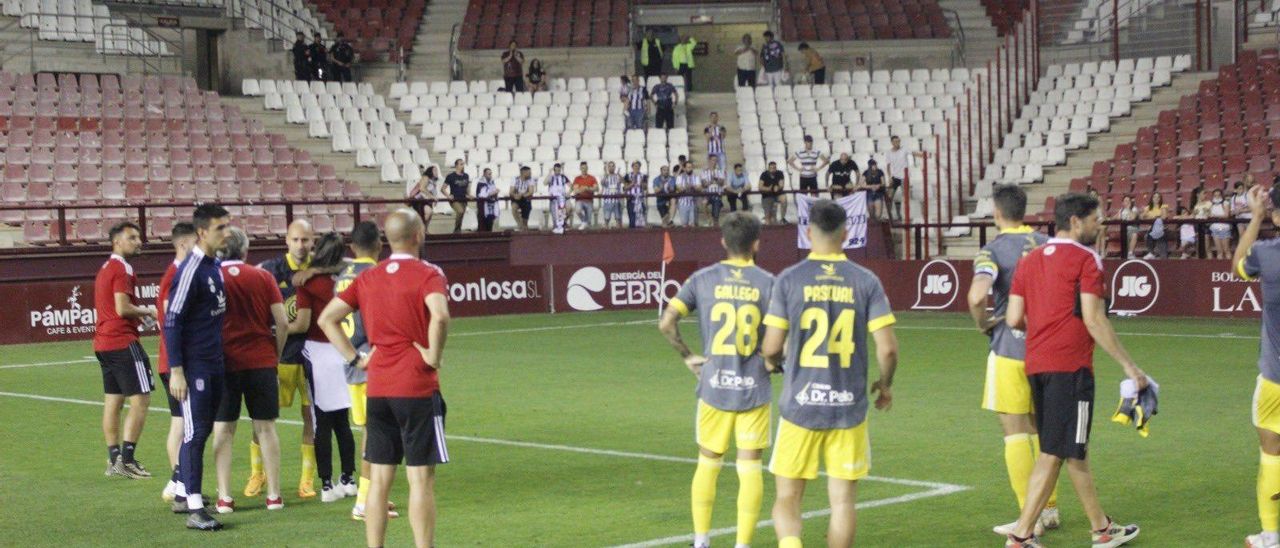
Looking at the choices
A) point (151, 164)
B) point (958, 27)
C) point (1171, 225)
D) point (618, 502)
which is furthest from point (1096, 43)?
point (618, 502)

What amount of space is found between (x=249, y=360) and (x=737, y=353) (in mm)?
3769

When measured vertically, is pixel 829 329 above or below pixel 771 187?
below

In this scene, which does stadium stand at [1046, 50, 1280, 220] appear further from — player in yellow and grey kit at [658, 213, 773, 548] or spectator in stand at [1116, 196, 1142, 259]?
player in yellow and grey kit at [658, 213, 773, 548]

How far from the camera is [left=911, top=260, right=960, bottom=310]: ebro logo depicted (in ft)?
92.5

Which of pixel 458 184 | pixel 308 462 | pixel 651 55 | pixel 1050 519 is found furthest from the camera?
pixel 651 55

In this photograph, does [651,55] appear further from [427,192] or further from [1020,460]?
[1020,460]

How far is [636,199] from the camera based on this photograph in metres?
31.8

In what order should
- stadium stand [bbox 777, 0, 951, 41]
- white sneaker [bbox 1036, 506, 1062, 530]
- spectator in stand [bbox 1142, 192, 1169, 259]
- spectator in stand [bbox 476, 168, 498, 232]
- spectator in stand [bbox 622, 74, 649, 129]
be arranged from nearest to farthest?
1. white sneaker [bbox 1036, 506, 1062, 530]
2. spectator in stand [bbox 1142, 192, 1169, 259]
3. spectator in stand [bbox 476, 168, 498, 232]
4. spectator in stand [bbox 622, 74, 649, 129]
5. stadium stand [bbox 777, 0, 951, 41]

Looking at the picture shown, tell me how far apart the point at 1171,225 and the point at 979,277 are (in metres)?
20.2

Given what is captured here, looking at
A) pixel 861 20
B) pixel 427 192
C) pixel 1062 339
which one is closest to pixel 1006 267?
pixel 1062 339

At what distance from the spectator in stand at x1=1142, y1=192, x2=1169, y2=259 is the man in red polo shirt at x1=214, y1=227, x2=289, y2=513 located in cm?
1869

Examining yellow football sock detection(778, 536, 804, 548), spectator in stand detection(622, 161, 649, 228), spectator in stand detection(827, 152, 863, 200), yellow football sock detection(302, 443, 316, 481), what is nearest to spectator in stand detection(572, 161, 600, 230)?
spectator in stand detection(622, 161, 649, 228)

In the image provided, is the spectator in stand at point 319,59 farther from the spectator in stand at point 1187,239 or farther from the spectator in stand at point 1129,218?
the spectator in stand at point 1187,239

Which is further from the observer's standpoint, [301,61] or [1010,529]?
[301,61]
